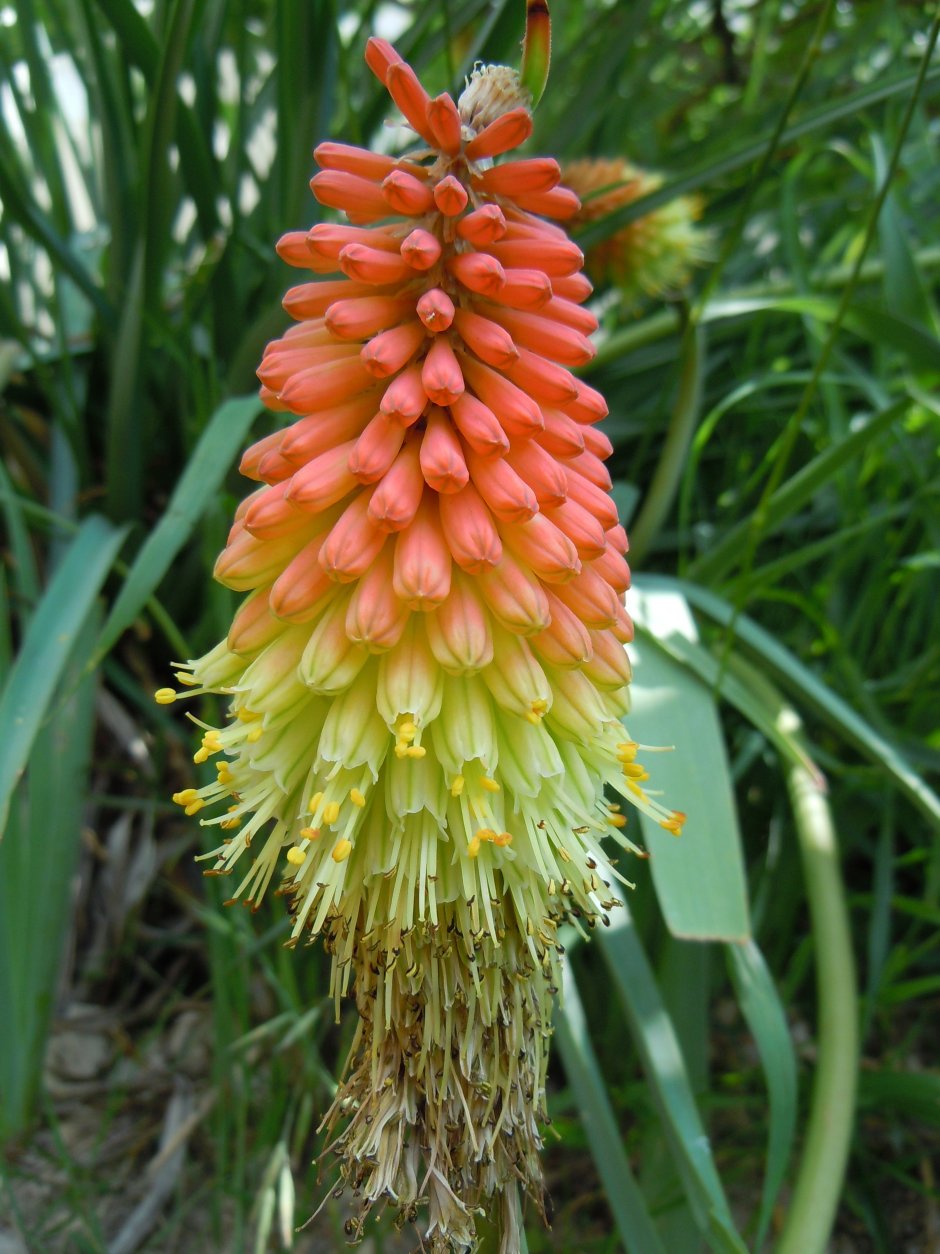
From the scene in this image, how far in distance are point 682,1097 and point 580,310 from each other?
0.81 meters

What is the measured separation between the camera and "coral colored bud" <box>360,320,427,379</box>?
0.87 metres

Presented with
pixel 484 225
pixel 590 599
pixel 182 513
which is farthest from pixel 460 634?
pixel 182 513

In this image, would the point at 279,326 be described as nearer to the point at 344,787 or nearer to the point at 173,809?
the point at 173,809

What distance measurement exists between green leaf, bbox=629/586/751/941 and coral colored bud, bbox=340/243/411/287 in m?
0.59

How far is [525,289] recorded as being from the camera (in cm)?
88

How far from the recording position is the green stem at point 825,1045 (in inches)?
44.3

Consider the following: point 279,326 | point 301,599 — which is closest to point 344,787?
point 301,599

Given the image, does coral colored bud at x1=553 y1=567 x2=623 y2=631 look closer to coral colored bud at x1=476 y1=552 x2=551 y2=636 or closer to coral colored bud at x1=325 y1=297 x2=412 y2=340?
coral colored bud at x1=476 y1=552 x2=551 y2=636

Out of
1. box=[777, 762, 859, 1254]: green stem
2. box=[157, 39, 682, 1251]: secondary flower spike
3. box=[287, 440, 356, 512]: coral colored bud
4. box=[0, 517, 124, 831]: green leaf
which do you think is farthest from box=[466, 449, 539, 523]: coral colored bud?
box=[777, 762, 859, 1254]: green stem

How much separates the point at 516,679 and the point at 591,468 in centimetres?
23

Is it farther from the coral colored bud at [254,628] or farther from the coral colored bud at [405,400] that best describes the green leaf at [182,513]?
the coral colored bud at [405,400]

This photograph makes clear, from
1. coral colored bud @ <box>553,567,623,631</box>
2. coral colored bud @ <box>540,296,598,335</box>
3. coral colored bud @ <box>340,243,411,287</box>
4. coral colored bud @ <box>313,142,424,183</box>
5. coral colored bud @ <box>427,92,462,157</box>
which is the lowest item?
coral colored bud @ <box>553,567,623,631</box>

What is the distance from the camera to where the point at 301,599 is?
87 cm

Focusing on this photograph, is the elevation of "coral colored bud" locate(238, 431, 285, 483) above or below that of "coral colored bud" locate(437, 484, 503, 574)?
above
